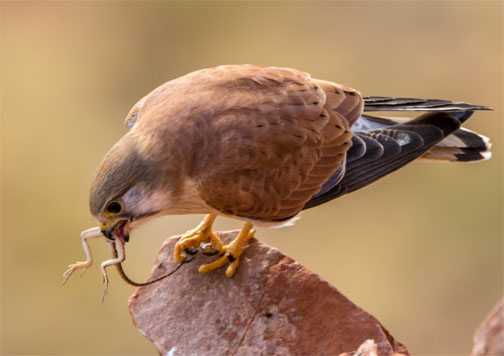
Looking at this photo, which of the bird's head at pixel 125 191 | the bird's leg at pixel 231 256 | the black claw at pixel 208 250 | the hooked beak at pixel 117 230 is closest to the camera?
the bird's head at pixel 125 191

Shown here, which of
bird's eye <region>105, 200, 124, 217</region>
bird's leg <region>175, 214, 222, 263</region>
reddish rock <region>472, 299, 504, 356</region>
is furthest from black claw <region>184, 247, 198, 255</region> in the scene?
reddish rock <region>472, 299, 504, 356</region>

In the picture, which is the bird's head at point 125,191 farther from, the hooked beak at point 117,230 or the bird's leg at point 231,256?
the bird's leg at point 231,256

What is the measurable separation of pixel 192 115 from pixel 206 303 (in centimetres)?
102

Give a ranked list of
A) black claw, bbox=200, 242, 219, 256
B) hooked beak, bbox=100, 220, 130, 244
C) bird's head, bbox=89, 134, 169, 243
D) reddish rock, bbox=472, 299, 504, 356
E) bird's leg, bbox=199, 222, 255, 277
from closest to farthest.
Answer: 1. reddish rock, bbox=472, 299, 504, 356
2. bird's head, bbox=89, 134, 169, 243
3. hooked beak, bbox=100, 220, 130, 244
4. bird's leg, bbox=199, 222, 255, 277
5. black claw, bbox=200, 242, 219, 256

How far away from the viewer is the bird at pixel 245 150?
4336 mm

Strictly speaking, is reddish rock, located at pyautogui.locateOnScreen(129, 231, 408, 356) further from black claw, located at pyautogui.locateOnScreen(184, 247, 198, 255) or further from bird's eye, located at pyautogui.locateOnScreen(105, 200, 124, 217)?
bird's eye, located at pyautogui.locateOnScreen(105, 200, 124, 217)

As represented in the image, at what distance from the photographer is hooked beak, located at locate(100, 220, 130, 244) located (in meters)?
4.32

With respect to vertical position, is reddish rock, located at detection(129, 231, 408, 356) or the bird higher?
the bird

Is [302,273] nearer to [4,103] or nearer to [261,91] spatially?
[261,91]

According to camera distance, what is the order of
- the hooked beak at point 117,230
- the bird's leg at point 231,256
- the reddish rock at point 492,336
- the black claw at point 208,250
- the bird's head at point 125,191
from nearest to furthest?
the reddish rock at point 492,336 < the bird's head at point 125,191 < the hooked beak at point 117,230 < the bird's leg at point 231,256 < the black claw at point 208,250

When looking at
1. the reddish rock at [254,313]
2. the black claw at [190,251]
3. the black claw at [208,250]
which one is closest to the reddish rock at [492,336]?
the reddish rock at [254,313]

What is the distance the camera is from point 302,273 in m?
4.62

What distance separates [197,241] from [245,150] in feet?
2.77

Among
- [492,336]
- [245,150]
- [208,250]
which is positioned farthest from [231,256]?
[492,336]
